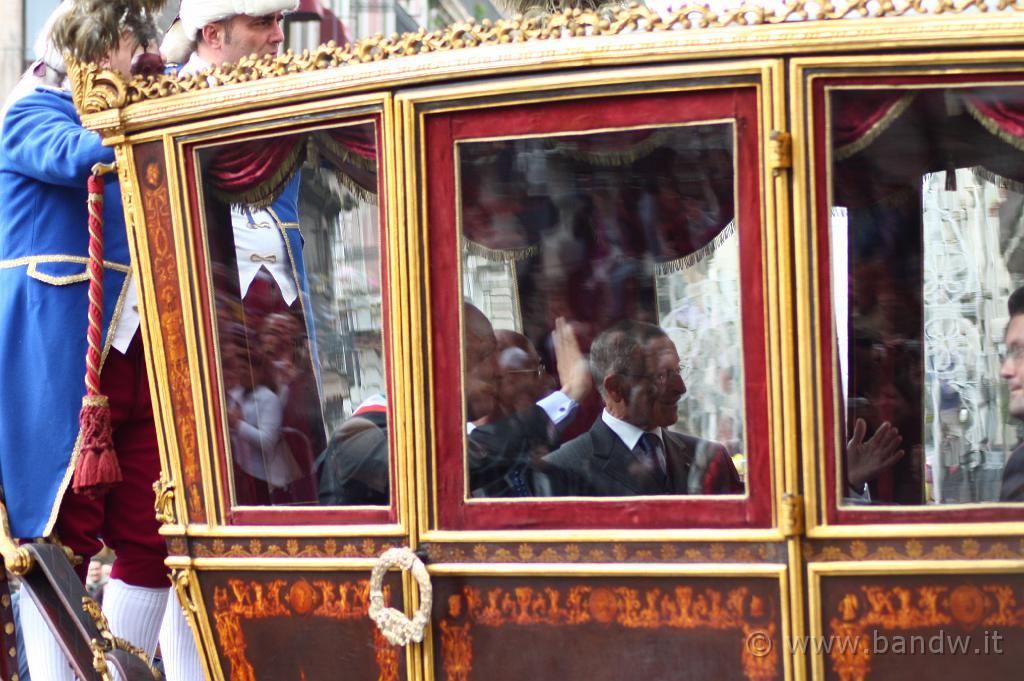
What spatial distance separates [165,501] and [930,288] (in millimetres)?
1904

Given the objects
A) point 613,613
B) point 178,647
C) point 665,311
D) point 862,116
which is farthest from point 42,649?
point 862,116

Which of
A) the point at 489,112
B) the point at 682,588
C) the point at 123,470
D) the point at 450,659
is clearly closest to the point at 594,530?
the point at 682,588

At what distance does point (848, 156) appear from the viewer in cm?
312

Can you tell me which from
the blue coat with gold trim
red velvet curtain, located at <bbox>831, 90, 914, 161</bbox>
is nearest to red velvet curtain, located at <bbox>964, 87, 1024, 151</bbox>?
red velvet curtain, located at <bbox>831, 90, 914, 161</bbox>

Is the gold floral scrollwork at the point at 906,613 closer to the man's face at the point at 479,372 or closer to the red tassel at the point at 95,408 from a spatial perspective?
the man's face at the point at 479,372

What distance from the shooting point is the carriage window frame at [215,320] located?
132 inches

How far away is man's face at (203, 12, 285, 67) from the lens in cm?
406

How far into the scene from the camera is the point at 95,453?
12.3 ft

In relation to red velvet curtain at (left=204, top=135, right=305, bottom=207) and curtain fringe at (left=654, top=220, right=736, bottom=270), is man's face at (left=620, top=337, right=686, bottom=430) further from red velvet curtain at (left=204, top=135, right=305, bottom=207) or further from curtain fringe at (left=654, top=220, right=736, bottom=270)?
red velvet curtain at (left=204, top=135, right=305, bottom=207)

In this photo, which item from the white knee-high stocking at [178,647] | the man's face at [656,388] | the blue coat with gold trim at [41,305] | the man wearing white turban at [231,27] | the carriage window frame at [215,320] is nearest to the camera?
the man's face at [656,388]

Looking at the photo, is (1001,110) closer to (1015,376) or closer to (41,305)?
(1015,376)

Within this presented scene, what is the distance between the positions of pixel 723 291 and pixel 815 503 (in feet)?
1.59

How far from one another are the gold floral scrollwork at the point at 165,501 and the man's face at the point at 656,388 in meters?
1.20

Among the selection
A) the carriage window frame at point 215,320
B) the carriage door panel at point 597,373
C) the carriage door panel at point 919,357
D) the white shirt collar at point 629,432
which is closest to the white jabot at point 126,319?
the carriage window frame at point 215,320
